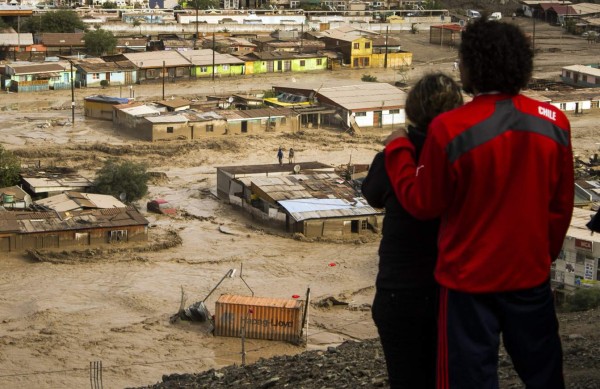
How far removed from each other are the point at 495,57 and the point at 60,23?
38.7m

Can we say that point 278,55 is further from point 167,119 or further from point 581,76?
point 167,119

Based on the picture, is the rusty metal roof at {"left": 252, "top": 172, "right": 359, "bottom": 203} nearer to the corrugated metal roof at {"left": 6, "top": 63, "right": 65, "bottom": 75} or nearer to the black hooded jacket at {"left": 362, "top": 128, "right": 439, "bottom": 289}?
the corrugated metal roof at {"left": 6, "top": 63, "right": 65, "bottom": 75}

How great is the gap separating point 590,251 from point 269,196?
688 cm

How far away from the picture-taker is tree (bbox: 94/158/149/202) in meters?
18.8

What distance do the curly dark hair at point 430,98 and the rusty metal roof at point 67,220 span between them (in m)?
13.6

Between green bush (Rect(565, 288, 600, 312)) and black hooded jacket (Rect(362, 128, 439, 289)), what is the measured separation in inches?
296

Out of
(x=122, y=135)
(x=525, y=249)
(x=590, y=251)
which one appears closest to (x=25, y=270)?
(x=590, y=251)

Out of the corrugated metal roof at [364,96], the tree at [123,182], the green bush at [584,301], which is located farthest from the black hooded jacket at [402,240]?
the corrugated metal roof at [364,96]

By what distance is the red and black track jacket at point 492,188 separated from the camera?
8.91ft

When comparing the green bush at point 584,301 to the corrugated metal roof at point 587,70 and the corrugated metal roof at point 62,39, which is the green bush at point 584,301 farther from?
the corrugated metal roof at point 62,39

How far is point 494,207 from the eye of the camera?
2732mm

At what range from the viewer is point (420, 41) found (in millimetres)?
43719

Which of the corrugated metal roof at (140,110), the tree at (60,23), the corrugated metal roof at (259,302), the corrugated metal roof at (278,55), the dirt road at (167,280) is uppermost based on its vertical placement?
the tree at (60,23)

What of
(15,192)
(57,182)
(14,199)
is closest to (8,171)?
(57,182)
